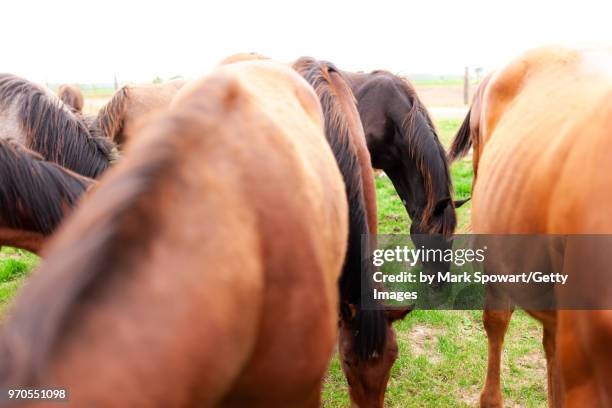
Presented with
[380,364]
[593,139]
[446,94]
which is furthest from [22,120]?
[446,94]

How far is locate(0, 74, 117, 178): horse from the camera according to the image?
3191mm

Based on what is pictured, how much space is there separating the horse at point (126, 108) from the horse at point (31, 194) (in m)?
2.24

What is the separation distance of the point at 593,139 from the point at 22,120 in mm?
3367

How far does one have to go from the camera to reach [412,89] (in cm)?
493

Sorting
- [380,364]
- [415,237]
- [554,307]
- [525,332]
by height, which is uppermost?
[554,307]

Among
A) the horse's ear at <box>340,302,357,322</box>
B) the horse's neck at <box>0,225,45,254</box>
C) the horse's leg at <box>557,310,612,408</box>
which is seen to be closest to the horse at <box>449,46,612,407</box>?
the horse's leg at <box>557,310,612,408</box>

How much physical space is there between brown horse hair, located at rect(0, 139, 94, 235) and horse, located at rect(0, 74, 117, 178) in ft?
3.22

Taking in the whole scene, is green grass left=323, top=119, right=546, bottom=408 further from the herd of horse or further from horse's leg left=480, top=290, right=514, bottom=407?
the herd of horse

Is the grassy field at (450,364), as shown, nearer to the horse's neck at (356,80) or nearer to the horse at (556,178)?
the horse at (556,178)

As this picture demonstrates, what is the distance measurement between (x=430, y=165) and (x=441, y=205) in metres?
0.38

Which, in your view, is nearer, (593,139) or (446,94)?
(593,139)

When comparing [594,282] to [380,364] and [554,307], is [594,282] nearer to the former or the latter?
[554,307]

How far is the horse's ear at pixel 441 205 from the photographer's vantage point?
13.5ft

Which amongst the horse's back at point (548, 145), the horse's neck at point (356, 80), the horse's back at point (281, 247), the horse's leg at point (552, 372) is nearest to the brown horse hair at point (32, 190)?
the horse's back at point (281, 247)
